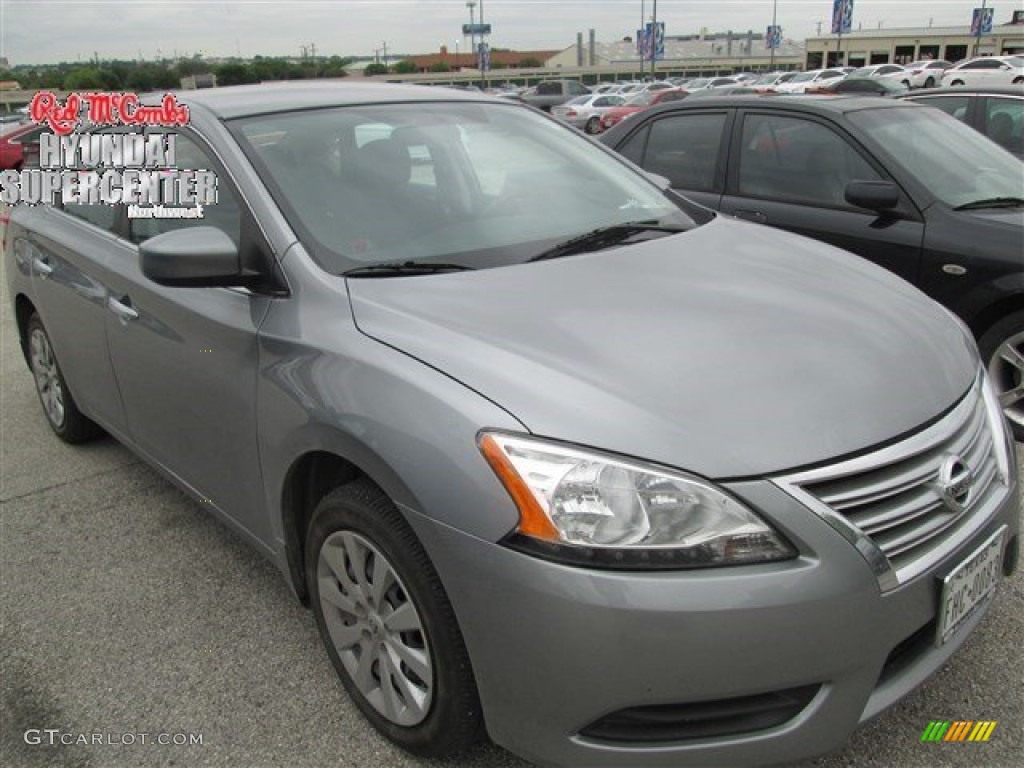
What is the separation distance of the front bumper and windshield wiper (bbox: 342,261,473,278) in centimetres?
80

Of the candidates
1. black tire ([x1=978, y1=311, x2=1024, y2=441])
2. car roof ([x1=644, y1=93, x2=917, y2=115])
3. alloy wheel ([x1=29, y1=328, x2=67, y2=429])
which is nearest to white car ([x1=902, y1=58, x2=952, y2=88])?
car roof ([x1=644, y1=93, x2=917, y2=115])

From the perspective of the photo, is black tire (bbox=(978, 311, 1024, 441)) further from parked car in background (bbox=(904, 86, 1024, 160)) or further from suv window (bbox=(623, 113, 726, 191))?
parked car in background (bbox=(904, 86, 1024, 160))

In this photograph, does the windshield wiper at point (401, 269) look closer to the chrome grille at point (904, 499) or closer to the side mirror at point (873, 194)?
the chrome grille at point (904, 499)

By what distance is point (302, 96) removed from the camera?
3.01 meters

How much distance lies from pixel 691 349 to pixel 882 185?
2.74 metres

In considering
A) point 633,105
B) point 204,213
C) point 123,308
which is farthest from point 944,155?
point 633,105

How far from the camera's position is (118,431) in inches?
137

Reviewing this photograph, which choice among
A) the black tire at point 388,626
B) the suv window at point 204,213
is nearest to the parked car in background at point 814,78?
the suv window at point 204,213

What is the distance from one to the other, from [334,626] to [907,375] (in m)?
1.57

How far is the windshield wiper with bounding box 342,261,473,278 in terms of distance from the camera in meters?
2.29

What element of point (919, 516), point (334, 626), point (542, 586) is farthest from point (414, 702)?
point (919, 516)

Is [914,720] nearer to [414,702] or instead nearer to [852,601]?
[852,601]

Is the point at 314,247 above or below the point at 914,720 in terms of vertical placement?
above

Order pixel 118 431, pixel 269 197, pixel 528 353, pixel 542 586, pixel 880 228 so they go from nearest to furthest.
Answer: pixel 542 586, pixel 528 353, pixel 269 197, pixel 118 431, pixel 880 228
